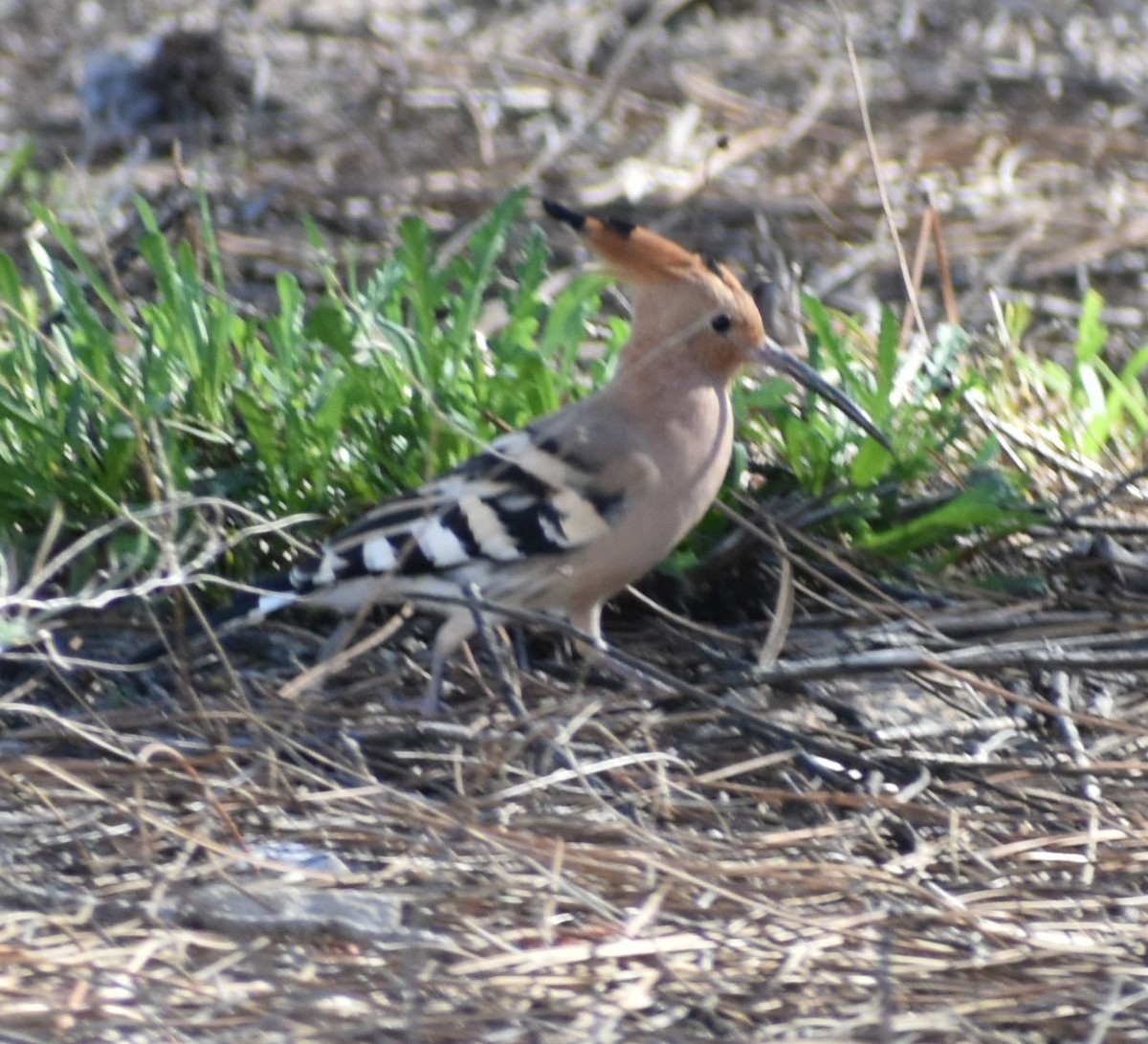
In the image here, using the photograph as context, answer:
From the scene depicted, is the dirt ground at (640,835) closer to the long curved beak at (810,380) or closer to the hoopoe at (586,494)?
the hoopoe at (586,494)

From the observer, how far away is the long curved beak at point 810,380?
9.57 ft

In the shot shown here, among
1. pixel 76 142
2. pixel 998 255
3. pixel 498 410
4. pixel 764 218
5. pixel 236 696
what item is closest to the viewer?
pixel 236 696

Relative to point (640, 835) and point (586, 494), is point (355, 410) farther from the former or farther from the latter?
point (640, 835)

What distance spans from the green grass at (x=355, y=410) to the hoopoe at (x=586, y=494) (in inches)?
5.6

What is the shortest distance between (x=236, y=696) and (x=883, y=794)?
2.81 ft

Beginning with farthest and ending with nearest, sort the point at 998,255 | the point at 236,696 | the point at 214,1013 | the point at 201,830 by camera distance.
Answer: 1. the point at 998,255
2. the point at 236,696
3. the point at 201,830
4. the point at 214,1013

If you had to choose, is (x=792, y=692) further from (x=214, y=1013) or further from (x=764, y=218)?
(x=764, y=218)

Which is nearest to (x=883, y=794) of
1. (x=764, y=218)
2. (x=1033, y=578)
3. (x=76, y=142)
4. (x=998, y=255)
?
(x=1033, y=578)

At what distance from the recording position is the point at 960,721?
100 inches

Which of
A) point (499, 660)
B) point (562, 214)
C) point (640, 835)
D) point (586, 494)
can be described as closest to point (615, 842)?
point (640, 835)

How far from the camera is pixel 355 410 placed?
117 inches

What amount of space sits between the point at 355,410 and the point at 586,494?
45 centimetres

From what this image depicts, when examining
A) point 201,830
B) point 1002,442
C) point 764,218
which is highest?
point 764,218

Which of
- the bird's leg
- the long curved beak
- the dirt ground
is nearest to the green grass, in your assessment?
the long curved beak
